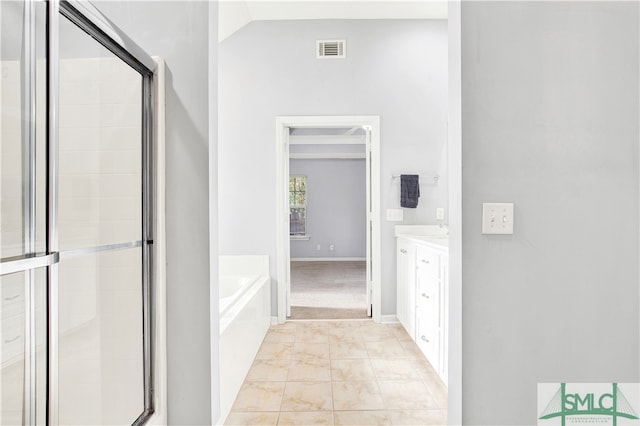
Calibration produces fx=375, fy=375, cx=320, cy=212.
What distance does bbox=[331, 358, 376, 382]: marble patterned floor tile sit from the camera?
2465 mm

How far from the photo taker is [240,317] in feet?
7.84

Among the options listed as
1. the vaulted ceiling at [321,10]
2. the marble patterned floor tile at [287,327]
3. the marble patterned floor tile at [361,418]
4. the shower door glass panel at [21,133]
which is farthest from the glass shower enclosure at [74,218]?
the vaulted ceiling at [321,10]

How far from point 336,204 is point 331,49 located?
4.62 meters

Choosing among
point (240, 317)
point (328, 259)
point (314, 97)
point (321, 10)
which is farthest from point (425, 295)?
point (328, 259)

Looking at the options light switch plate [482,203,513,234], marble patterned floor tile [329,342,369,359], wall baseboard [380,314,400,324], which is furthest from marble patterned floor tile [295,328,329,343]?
light switch plate [482,203,513,234]

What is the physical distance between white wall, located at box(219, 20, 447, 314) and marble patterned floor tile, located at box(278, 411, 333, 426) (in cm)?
171

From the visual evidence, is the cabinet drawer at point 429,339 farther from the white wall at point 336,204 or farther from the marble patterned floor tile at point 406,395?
the white wall at point 336,204

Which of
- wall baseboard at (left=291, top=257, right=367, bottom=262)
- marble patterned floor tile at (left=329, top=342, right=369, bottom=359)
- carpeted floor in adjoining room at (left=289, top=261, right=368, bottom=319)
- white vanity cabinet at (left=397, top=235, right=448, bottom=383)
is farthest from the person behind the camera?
wall baseboard at (left=291, top=257, right=367, bottom=262)

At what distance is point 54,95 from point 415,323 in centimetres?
281

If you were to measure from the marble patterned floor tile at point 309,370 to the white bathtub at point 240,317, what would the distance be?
31 cm

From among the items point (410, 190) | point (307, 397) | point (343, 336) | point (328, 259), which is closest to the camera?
point (307, 397)

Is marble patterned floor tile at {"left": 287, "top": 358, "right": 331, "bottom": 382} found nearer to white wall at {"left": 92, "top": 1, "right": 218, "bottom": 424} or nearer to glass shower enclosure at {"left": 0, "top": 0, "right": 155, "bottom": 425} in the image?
white wall at {"left": 92, "top": 1, "right": 218, "bottom": 424}

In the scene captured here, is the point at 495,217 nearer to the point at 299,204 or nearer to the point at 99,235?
the point at 99,235

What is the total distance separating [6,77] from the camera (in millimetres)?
786
